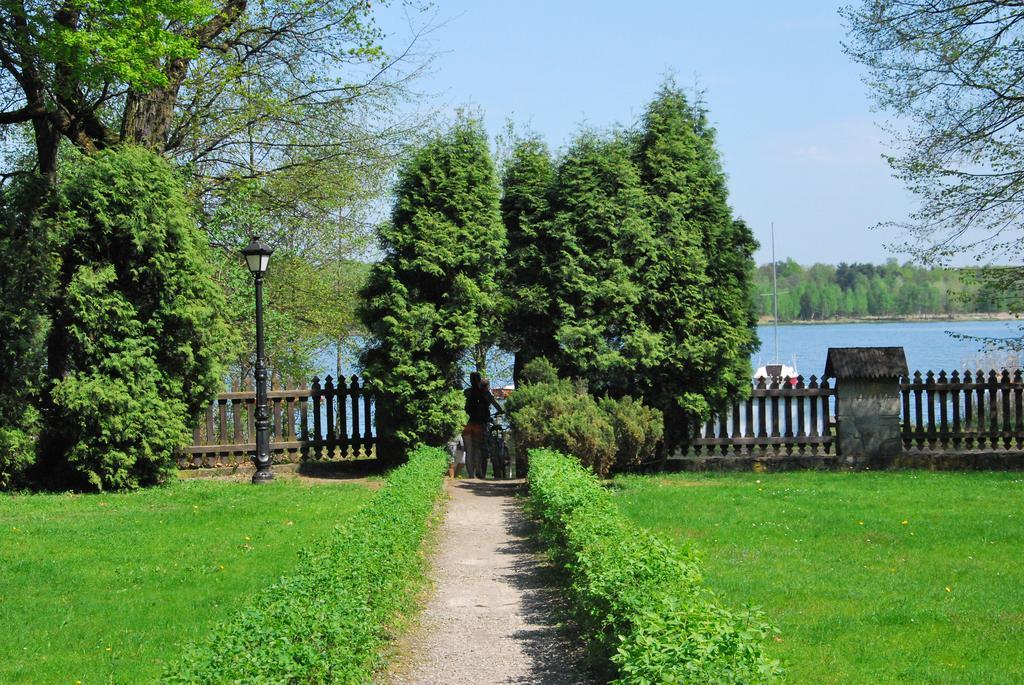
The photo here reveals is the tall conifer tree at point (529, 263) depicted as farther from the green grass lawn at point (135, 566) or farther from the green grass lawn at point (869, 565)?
the green grass lawn at point (135, 566)

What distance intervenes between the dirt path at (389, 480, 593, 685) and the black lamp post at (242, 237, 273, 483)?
492 centimetres

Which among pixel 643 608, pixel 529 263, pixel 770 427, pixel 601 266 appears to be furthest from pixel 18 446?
pixel 770 427

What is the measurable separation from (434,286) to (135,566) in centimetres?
854

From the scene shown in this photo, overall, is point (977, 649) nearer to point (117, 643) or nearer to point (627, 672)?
point (627, 672)

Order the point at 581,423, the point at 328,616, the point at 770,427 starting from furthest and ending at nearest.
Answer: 1. the point at 770,427
2. the point at 581,423
3. the point at 328,616

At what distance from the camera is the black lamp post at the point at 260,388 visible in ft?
55.6

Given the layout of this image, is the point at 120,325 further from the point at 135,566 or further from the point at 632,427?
the point at 632,427

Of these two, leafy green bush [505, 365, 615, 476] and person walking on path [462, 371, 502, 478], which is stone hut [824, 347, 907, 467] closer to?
leafy green bush [505, 365, 615, 476]

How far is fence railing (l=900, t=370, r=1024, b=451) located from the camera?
62.5 ft

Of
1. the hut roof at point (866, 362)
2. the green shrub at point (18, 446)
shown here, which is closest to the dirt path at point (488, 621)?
the green shrub at point (18, 446)

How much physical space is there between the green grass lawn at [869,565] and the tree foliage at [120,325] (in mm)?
7267

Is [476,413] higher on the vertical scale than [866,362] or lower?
lower

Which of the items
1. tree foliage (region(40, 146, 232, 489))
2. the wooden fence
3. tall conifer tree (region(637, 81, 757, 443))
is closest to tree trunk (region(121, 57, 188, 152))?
tree foliage (region(40, 146, 232, 489))

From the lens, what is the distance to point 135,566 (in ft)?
33.1
